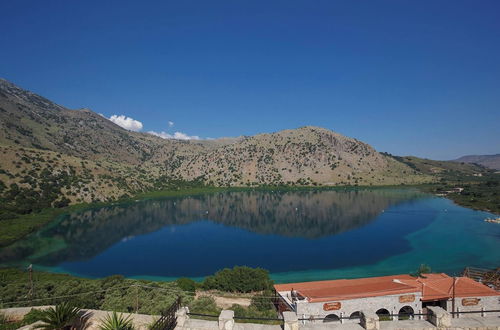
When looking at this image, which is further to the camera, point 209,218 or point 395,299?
point 209,218

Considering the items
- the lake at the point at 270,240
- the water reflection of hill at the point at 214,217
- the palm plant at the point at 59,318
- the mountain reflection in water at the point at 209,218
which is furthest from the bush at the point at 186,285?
the water reflection of hill at the point at 214,217

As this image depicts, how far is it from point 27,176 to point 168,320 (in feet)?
413

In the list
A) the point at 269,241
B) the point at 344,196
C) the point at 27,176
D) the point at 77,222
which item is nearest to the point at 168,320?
the point at 269,241

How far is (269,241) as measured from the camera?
78.2 m

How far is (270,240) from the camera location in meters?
79.4

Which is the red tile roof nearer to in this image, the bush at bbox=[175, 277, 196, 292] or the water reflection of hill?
the bush at bbox=[175, 277, 196, 292]

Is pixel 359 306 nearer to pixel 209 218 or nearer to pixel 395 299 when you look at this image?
pixel 395 299

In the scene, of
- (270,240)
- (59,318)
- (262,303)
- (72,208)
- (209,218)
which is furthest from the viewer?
(72,208)

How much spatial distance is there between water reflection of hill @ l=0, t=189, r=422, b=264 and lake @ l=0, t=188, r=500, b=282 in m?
0.33

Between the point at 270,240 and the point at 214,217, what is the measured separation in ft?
128

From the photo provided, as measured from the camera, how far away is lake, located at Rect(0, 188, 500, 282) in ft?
184

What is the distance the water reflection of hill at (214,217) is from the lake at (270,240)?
1.09 ft

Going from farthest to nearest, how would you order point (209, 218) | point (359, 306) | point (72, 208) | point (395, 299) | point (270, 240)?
1. point (72, 208)
2. point (209, 218)
3. point (270, 240)
4. point (395, 299)
5. point (359, 306)

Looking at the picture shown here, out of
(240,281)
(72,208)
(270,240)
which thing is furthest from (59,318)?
(72,208)
